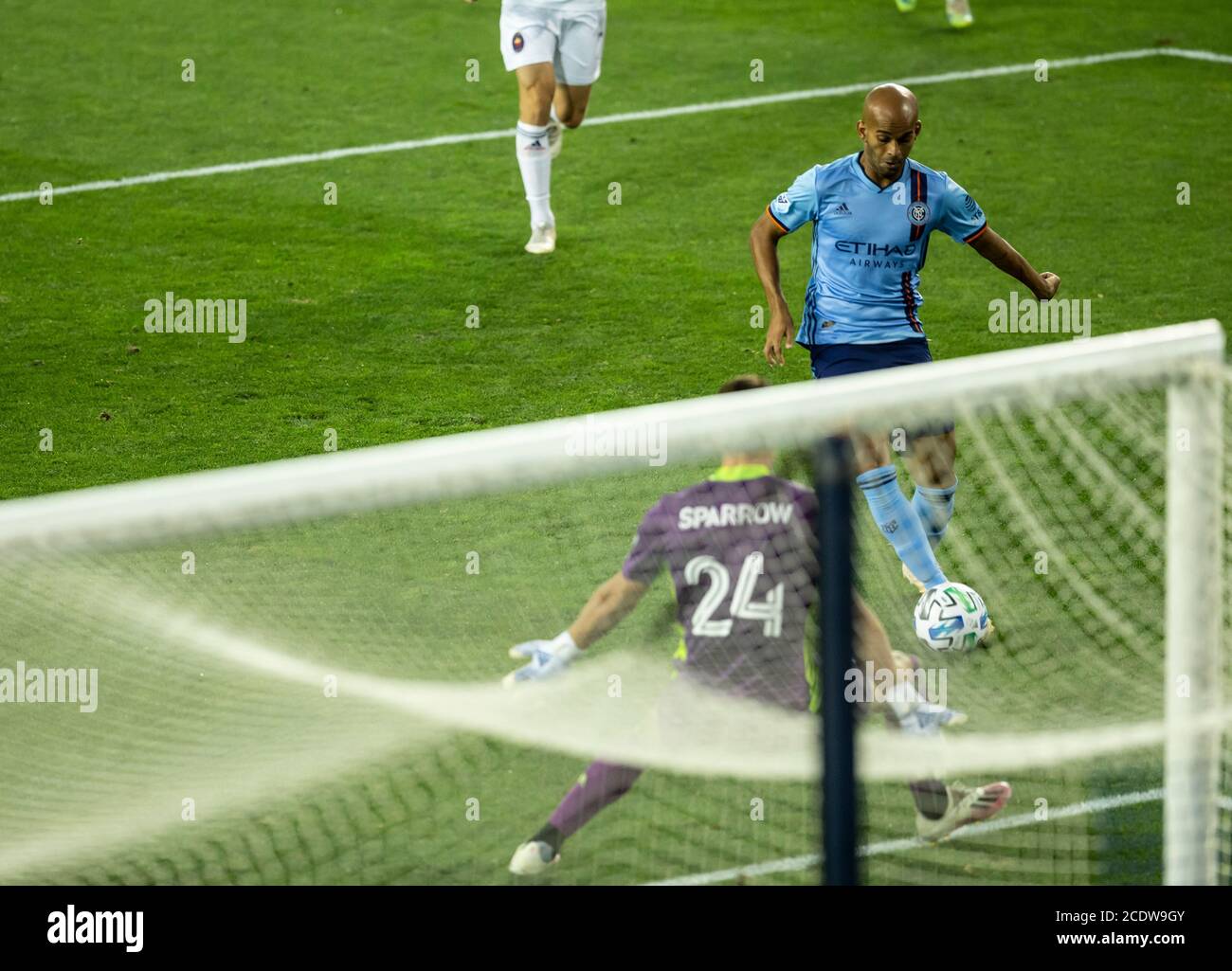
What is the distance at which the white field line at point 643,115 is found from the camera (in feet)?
36.4

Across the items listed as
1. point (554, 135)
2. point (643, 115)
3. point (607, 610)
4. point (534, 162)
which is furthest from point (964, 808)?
point (643, 115)

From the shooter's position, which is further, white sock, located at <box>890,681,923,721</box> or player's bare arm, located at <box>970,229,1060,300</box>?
player's bare arm, located at <box>970,229,1060,300</box>

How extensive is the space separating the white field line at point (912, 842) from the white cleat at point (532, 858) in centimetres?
27

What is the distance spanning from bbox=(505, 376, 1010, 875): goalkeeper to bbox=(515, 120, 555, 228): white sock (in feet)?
17.8

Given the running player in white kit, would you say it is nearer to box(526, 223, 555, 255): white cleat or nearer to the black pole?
box(526, 223, 555, 255): white cleat

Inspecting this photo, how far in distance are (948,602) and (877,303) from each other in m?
1.12

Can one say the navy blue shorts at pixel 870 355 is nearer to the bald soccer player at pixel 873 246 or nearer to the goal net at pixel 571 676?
the bald soccer player at pixel 873 246

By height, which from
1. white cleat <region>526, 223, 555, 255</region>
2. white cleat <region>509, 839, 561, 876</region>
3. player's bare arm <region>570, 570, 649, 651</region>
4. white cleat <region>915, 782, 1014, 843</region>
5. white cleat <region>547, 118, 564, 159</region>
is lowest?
white cleat <region>509, 839, 561, 876</region>


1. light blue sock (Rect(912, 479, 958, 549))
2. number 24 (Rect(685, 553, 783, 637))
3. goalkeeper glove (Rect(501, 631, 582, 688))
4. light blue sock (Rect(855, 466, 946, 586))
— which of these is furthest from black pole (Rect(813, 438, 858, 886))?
light blue sock (Rect(912, 479, 958, 549))

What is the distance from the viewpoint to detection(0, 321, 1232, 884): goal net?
378 centimetres

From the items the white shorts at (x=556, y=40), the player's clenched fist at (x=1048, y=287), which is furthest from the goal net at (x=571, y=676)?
the white shorts at (x=556, y=40)

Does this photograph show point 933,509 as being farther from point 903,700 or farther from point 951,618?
point 903,700

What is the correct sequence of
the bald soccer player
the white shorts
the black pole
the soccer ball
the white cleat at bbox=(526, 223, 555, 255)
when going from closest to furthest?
the black pole < the soccer ball < the bald soccer player < the white shorts < the white cleat at bbox=(526, 223, 555, 255)
